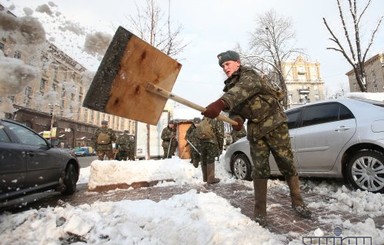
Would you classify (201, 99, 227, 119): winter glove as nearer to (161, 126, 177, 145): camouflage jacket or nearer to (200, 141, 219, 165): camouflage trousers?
(200, 141, 219, 165): camouflage trousers

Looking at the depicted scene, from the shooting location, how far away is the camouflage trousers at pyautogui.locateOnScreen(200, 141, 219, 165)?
707cm

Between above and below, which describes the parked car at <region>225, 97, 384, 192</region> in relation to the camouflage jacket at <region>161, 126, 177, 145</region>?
below

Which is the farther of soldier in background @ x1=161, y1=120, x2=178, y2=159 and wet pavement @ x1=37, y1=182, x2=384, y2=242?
soldier in background @ x1=161, y1=120, x2=178, y2=159

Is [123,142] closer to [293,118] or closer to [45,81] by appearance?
[45,81]

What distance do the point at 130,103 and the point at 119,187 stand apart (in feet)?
13.0

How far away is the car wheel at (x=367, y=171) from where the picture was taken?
4324 millimetres

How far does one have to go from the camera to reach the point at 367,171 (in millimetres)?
4469

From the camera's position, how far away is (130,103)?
3.56 metres

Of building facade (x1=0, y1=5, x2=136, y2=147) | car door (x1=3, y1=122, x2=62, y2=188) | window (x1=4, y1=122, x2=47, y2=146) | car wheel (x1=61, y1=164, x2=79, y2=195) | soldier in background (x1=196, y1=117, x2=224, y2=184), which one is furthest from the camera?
building facade (x1=0, y1=5, x2=136, y2=147)

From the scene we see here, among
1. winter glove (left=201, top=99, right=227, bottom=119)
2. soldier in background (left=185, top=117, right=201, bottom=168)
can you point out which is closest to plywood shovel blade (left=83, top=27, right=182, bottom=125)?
winter glove (left=201, top=99, right=227, bottom=119)

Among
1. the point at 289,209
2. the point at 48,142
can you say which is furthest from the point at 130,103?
the point at 48,142

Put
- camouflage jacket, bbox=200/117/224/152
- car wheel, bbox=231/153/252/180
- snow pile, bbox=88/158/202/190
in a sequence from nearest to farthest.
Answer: car wheel, bbox=231/153/252/180 < snow pile, bbox=88/158/202/190 < camouflage jacket, bbox=200/117/224/152

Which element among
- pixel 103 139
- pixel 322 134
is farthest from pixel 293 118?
pixel 103 139

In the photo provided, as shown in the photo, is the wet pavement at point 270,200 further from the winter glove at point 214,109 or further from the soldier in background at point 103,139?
the soldier in background at point 103,139
